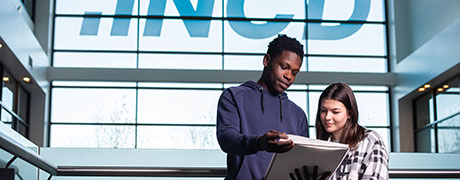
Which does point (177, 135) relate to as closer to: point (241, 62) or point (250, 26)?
point (241, 62)

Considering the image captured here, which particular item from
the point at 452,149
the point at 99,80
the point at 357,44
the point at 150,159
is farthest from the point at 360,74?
the point at 150,159

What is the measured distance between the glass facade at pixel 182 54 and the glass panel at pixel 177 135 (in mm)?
23

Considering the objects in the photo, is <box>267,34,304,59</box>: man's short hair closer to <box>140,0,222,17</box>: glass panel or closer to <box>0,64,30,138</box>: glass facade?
<box>0,64,30,138</box>: glass facade

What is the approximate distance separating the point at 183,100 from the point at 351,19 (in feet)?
14.8

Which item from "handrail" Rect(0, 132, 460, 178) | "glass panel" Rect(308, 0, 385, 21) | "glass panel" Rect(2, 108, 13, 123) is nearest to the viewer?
"handrail" Rect(0, 132, 460, 178)

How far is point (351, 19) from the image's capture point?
16.4m

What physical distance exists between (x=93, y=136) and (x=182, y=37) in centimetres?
307

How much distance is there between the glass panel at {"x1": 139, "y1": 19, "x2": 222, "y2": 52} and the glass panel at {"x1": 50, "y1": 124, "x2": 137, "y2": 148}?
200cm

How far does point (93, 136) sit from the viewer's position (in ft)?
50.8

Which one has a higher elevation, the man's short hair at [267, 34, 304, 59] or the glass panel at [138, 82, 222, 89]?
the glass panel at [138, 82, 222, 89]

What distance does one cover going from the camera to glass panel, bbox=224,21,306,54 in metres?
16.0

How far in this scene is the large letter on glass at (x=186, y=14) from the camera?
1602cm

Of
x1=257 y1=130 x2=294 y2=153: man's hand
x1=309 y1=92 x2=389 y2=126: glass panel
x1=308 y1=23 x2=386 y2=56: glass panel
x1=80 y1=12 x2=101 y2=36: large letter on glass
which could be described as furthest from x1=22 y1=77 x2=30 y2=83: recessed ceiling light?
x1=257 y1=130 x2=294 y2=153: man's hand

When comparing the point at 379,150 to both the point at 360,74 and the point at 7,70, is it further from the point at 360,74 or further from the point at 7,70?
the point at 360,74
